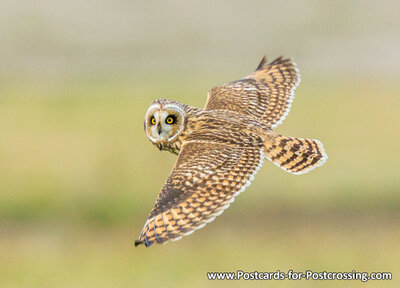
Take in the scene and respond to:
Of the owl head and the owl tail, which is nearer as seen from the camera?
the owl head

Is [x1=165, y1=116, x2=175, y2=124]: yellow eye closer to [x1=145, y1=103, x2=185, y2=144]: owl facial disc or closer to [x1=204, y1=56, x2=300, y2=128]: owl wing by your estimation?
[x1=145, y1=103, x2=185, y2=144]: owl facial disc

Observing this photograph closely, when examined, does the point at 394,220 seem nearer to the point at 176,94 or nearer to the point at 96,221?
the point at 96,221

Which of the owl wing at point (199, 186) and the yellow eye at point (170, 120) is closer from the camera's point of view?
the owl wing at point (199, 186)

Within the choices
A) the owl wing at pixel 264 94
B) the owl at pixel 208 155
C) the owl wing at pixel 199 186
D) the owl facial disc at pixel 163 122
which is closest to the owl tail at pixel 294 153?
the owl at pixel 208 155

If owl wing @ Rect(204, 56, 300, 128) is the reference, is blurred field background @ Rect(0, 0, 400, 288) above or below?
below

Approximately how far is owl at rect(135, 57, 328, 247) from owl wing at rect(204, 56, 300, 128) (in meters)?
0.02

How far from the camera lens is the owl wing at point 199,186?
7555mm

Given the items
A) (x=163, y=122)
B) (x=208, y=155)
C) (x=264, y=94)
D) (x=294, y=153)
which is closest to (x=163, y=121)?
(x=163, y=122)

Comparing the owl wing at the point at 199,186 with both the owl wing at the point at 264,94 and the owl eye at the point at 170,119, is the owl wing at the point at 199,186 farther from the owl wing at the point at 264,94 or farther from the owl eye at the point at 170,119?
the owl wing at the point at 264,94

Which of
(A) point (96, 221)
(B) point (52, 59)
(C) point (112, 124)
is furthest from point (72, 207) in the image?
(B) point (52, 59)

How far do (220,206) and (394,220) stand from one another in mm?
13062

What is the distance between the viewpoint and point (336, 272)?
1681 cm

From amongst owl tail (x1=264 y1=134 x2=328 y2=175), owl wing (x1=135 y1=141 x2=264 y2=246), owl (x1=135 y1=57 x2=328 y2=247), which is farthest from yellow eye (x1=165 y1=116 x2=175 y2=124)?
owl tail (x1=264 y1=134 x2=328 y2=175)

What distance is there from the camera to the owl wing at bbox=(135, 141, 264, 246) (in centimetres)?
755
